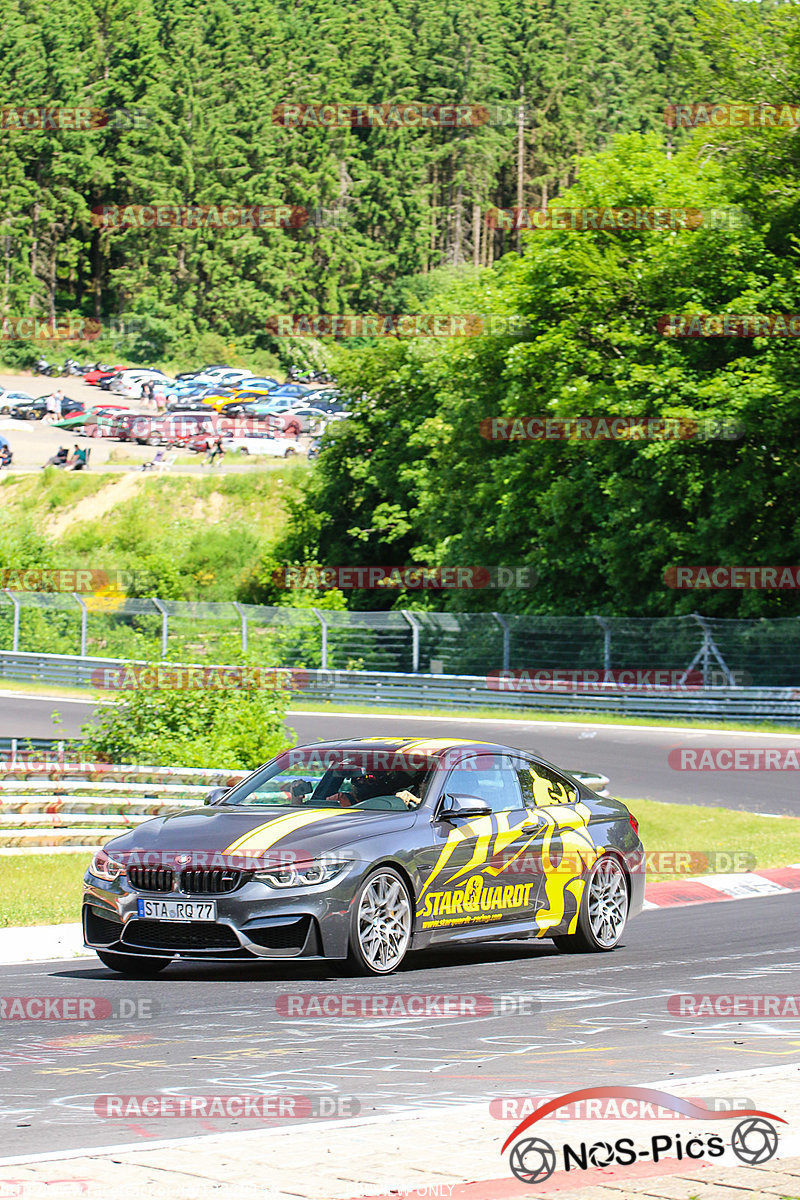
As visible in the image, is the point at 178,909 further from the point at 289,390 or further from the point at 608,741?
the point at 289,390

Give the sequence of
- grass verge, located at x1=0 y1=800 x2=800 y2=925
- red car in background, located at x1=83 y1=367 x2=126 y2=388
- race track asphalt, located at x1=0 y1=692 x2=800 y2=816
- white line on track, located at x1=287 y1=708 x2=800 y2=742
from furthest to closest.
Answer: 1. red car in background, located at x1=83 y1=367 x2=126 y2=388
2. white line on track, located at x1=287 y1=708 x2=800 y2=742
3. race track asphalt, located at x1=0 y1=692 x2=800 y2=816
4. grass verge, located at x1=0 y1=800 x2=800 y2=925

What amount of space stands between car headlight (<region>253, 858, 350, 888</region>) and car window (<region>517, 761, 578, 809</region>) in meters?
2.11

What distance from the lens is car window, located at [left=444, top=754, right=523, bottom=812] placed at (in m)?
10.0

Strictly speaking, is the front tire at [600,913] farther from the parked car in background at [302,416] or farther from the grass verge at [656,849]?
the parked car in background at [302,416]

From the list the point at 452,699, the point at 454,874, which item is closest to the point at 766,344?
the point at 452,699

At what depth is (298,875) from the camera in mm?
8672

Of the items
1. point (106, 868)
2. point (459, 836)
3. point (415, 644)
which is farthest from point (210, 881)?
point (415, 644)

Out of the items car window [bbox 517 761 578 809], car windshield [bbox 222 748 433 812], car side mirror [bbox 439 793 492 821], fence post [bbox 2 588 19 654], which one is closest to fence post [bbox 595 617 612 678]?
fence post [bbox 2 588 19 654]

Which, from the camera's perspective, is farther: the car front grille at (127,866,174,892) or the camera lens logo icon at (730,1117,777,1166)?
the car front grille at (127,866,174,892)

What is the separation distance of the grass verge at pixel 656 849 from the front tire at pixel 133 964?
2.31 m

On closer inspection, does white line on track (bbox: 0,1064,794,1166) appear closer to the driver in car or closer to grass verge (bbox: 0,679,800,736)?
the driver in car

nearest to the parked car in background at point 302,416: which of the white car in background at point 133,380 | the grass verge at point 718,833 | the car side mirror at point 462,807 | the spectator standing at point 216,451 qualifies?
the spectator standing at point 216,451

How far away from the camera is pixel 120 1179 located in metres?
4.64

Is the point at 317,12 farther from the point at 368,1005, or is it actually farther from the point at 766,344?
the point at 368,1005
